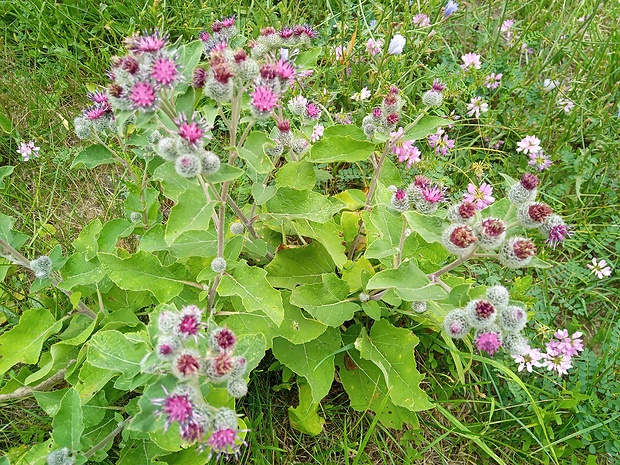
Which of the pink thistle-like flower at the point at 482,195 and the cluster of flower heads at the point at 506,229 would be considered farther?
the pink thistle-like flower at the point at 482,195

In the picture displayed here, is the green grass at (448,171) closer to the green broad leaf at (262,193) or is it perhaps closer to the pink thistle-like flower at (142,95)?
Answer: the green broad leaf at (262,193)

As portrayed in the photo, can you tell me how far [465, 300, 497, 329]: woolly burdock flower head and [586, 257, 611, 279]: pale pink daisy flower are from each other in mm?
2013

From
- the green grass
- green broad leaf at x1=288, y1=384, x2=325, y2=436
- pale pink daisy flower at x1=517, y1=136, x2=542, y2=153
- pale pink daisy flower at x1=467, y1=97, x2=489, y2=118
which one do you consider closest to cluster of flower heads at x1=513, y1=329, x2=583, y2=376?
the green grass

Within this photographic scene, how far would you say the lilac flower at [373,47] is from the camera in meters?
4.42

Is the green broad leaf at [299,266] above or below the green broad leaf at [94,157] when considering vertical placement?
below

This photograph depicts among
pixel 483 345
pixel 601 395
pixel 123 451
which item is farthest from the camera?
pixel 601 395

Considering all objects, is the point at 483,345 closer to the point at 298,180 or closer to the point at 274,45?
the point at 298,180

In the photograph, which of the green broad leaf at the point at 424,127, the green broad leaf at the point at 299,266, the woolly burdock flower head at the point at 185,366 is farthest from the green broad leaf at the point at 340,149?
the woolly burdock flower head at the point at 185,366

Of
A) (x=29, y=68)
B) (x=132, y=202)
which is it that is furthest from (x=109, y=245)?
(x=29, y=68)

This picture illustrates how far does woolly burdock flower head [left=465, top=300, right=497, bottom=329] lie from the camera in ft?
7.11

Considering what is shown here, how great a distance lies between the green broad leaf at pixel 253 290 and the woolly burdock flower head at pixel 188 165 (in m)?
0.67

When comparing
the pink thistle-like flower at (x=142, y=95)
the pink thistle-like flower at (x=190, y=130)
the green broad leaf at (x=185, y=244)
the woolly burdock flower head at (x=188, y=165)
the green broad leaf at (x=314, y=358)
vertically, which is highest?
the pink thistle-like flower at (x=142, y=95)

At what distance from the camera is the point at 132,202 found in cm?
311

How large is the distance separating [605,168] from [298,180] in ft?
9.51
